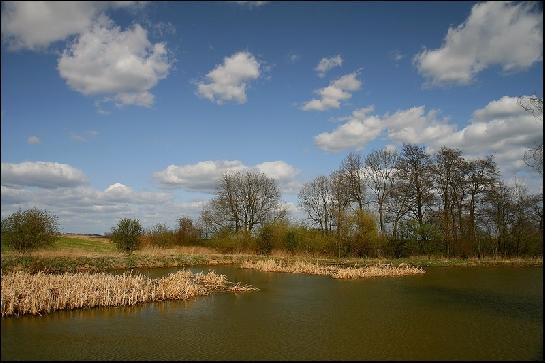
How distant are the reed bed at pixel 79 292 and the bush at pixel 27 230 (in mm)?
12142

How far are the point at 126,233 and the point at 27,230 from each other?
7.59 m

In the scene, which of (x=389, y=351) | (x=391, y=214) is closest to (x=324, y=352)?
(x=389, y=351)

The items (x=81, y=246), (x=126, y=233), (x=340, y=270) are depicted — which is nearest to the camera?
(x=340, y=270)

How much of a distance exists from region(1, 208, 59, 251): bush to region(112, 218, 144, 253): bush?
5.66m

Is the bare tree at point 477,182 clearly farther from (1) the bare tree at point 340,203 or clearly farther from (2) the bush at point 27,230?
(2) the bush at point 27,230

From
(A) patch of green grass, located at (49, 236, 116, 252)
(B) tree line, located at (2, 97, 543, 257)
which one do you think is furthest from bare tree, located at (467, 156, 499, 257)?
(A) patch of green grass, located at (49, 236, 116, 252)

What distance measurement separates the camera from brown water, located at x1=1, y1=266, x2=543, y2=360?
30.7ft

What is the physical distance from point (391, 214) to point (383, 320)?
28850 mm

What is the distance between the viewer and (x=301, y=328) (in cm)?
1167

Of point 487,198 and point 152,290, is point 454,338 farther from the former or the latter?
point 487,198

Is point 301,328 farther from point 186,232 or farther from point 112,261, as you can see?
point 186,232

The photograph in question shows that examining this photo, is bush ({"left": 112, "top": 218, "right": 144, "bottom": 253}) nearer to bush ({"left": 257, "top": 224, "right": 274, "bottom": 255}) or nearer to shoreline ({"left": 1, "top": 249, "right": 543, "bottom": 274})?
shoreline ({"left": 1, "top": 249, "right": 543, "bottom": 274})

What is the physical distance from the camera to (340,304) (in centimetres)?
1534

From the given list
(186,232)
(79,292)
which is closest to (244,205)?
(186,232)
